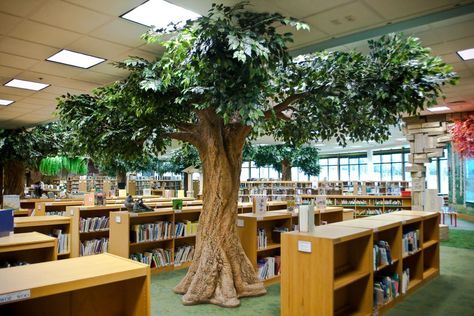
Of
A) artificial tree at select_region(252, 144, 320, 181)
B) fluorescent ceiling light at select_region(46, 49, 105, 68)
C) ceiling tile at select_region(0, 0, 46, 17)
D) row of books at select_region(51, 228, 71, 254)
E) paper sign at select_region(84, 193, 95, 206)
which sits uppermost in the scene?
fluorescent ceiling light at select_region(46, 49, 105, 68)

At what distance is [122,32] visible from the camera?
443 centimetres

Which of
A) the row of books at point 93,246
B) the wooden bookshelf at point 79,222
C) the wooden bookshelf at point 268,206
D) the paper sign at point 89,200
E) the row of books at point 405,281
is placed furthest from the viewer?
the wooden bookshelf at point 268,206

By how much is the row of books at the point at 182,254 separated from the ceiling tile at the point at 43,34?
3.98 m

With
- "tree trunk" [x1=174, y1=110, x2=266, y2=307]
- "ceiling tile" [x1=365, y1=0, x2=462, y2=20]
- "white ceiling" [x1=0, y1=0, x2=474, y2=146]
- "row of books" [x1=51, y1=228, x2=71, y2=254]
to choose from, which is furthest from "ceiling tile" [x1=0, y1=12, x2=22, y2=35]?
"ceiling tile" [x1=365, y1=0, x2=462, y2=20]

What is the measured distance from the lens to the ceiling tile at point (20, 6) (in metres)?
3.65

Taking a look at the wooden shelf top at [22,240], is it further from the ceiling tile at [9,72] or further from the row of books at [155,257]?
the ceiling tile at [9,72]

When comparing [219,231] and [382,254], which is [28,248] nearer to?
[219,231]

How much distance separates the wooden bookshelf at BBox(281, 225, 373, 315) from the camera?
11.9 feet

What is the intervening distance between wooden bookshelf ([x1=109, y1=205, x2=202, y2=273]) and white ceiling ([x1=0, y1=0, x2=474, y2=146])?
245cm

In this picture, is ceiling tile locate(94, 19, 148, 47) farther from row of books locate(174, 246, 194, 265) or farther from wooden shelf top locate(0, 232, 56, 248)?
row of books locate(174, 246, 194, 265)

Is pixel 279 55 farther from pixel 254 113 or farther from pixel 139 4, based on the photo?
pixel 139 4

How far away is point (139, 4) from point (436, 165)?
63.8 feet

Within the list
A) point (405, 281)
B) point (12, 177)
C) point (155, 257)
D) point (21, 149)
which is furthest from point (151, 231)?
point (12, 177)

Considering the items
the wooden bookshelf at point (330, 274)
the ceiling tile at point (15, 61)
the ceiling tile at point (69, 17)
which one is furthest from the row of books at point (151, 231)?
the ceiling tile at point (69, 17)
